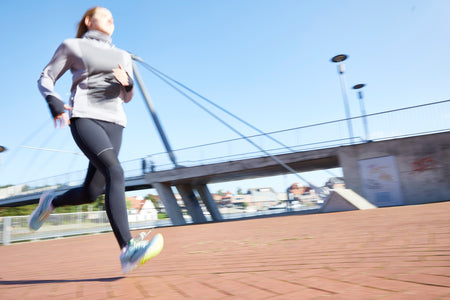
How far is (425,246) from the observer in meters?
2.53

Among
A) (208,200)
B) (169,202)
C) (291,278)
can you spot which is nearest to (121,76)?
(291,278)

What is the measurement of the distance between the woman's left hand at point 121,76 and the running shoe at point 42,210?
49.0 inches

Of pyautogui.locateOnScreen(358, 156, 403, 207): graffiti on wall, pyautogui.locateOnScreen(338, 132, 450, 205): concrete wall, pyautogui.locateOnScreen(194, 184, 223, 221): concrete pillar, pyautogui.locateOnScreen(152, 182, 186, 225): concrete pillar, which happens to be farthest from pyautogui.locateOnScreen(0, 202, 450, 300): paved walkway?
pyautogui.locateOnScreen(194, 184, 223, 221): concrete pillar

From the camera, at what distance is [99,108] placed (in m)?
2.42

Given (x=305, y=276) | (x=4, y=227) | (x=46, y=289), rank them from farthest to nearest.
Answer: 1. (x=4, y=227)
2. (x=46, y=289)
3. (x=305, y=276)

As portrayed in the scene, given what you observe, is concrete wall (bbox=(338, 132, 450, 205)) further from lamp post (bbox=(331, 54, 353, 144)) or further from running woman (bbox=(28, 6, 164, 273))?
running woman (bbox=(28, 6, 164, 273))

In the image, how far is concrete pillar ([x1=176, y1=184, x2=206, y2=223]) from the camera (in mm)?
26328

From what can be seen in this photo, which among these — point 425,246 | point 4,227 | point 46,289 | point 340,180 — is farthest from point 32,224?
point 340,180

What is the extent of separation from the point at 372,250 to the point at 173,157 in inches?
860

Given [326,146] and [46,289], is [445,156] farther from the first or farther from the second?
[46,289]

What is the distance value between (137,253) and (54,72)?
142 centimetres

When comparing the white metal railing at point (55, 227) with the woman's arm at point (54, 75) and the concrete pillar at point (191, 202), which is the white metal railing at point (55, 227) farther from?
the woman's arm at point (54, 75)

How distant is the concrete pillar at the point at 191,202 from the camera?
26328 millimetres

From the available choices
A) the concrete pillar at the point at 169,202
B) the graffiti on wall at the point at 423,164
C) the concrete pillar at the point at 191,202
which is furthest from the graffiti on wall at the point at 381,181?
the concrete pillar at the point at 191,202
